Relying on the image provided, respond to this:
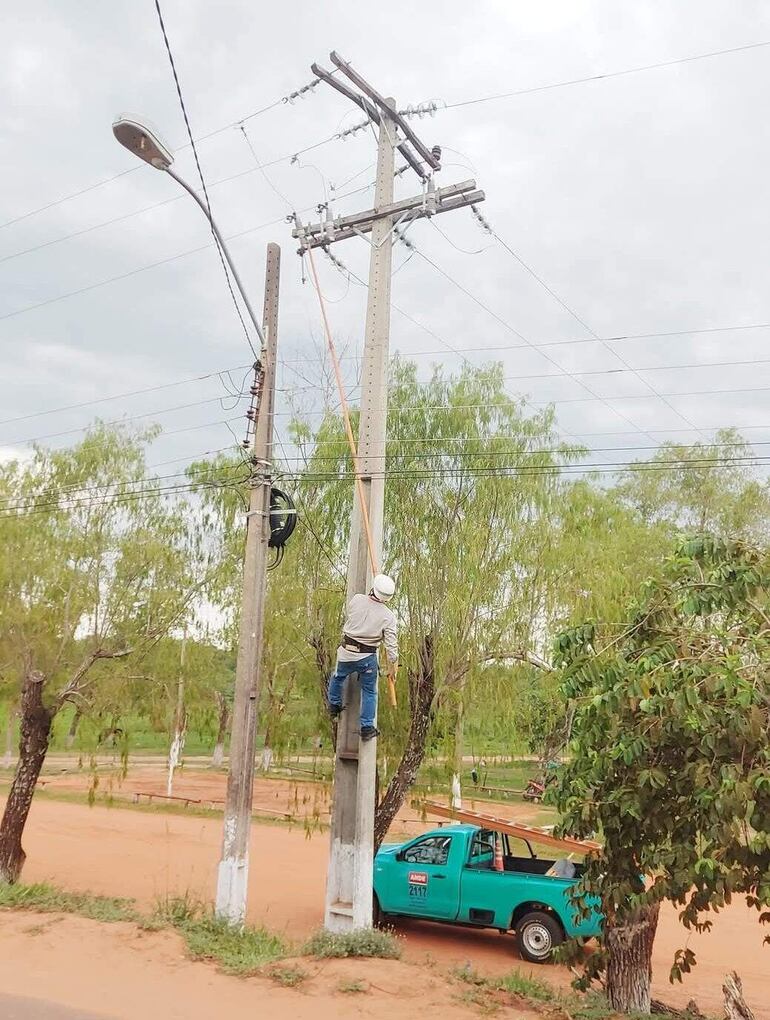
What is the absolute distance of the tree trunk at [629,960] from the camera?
846cm

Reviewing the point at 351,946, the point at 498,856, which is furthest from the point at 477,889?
the point at 351,946

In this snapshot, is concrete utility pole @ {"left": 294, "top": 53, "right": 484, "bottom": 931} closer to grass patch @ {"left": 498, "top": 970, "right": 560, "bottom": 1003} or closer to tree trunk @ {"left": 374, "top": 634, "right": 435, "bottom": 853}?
grass patch @ {"left": 498, "top": 970, "right": 560, "bottom": 1003}

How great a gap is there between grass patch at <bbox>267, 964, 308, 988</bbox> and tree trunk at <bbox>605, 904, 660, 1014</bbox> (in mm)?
2992

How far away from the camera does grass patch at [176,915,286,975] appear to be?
27.4 ft

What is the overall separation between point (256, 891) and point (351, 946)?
900cm

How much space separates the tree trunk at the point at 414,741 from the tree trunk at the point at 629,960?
511 centimetres

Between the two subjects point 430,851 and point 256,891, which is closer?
point 430,851

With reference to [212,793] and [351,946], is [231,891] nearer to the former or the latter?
[351,946]

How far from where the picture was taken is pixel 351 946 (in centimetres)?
882

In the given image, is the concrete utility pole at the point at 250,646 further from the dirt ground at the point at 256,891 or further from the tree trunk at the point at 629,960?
the tree trunk at the point at 629,960

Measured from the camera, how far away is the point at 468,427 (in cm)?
1466

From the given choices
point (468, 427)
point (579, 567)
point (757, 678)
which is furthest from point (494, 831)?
point (757, 678)

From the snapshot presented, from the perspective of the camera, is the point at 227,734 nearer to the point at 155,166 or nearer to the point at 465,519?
the point at 465,519

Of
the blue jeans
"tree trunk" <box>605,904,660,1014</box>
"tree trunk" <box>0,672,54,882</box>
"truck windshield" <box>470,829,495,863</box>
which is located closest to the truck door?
"truck windshield" <box>470,829,495,863</box>
